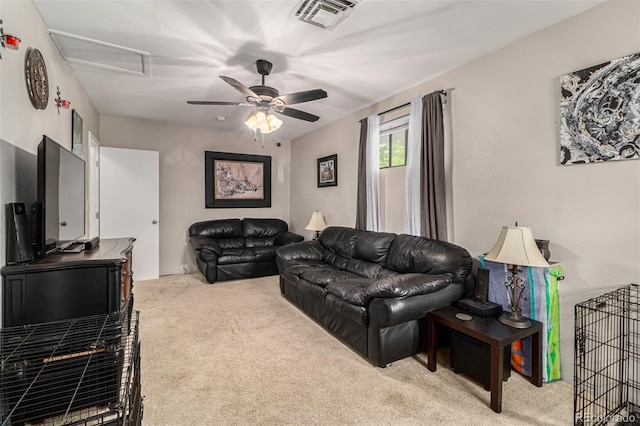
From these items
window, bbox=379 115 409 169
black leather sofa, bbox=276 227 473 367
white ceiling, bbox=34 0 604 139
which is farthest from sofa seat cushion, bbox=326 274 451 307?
white ceiling, bbox=34 0 604 139

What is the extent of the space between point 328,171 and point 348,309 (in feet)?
9.35

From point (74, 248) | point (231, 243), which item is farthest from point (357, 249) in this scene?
point (74, 248)

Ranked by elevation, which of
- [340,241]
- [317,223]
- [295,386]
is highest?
[317,223]

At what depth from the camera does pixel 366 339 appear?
2.47 meters

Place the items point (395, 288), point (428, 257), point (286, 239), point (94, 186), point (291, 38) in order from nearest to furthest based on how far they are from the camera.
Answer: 1. point (395, 288)
2. point (291, 38)
3. point (428, 257)
4. point (94, 186)
5. point (286, 239)

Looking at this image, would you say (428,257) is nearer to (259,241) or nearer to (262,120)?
(262,120)

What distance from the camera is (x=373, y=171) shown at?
154 inches

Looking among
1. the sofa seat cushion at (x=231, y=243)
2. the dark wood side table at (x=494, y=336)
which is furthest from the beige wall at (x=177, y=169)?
the dark wood side table at (x=494, y=336)

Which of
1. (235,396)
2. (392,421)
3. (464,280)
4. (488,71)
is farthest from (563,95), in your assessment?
(235,396)

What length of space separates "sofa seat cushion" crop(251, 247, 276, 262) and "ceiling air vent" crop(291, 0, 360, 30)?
363 cm

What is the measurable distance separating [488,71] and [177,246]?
5.14 metres

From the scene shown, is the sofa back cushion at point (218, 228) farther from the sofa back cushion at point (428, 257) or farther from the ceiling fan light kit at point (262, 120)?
the sofa back cushion at point (428, 257)

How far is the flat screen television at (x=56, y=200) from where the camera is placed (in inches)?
69.0

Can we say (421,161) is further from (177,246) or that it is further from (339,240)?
(177,246)
